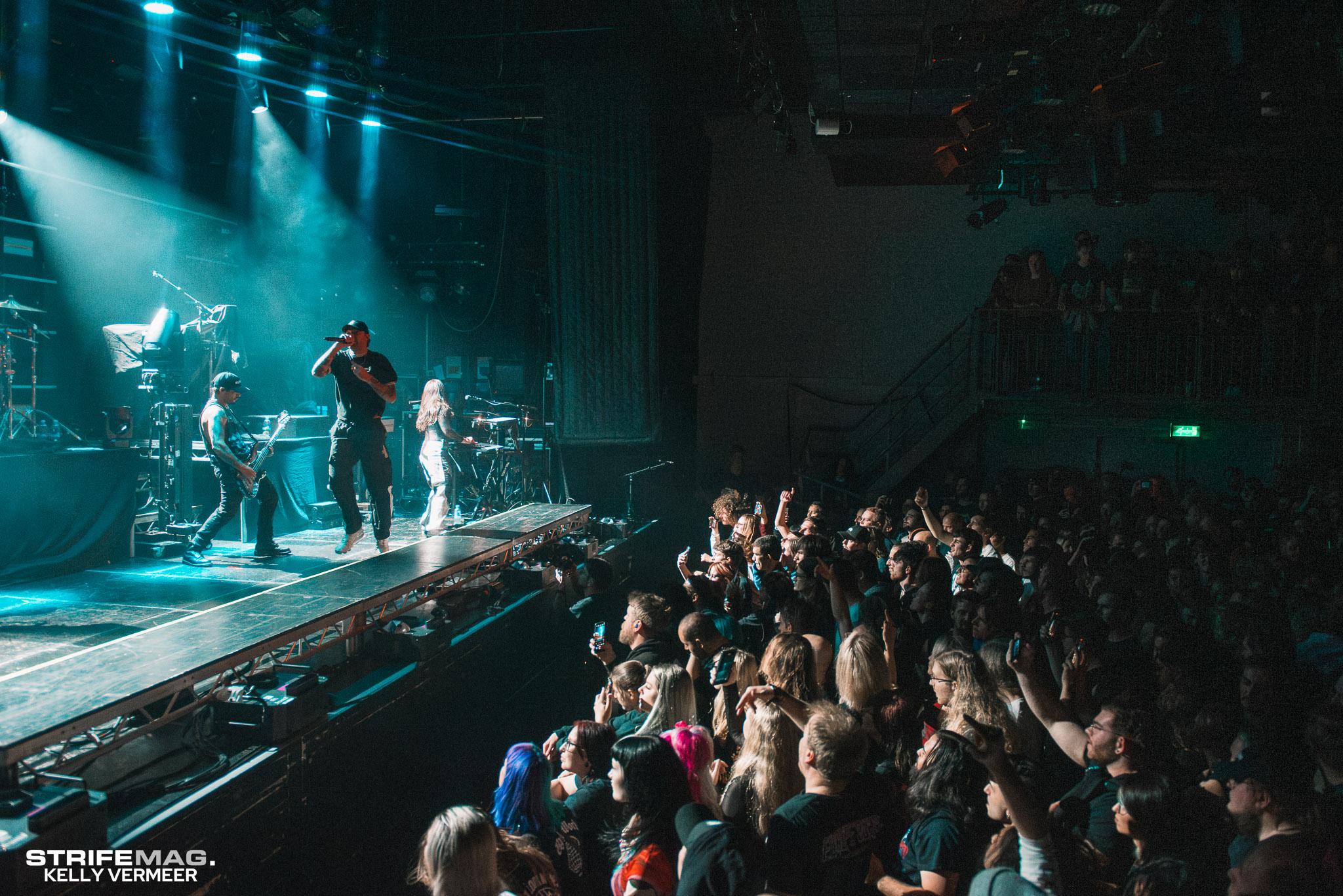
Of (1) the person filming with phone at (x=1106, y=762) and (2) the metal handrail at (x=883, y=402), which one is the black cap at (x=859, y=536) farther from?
(2) the metal handrail at (x=883, y=402)

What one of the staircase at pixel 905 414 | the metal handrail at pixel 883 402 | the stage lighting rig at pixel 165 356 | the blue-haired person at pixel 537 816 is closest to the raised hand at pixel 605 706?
the blue-haired person at pixel 537 816

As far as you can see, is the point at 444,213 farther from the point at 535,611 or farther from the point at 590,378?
the point at 535,611

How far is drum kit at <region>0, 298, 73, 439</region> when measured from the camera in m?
7.26

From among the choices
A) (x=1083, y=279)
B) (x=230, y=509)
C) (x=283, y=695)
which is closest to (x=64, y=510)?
(x=230, y=509)

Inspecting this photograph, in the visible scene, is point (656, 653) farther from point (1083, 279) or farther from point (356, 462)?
point (1083, 279)

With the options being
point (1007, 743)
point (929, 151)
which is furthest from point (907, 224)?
point (1007, 743)

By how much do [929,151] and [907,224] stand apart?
142 cm

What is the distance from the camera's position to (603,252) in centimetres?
932

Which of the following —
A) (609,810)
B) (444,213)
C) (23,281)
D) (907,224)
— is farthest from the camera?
(907,224)

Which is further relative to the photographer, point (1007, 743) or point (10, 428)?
point (10, 428)

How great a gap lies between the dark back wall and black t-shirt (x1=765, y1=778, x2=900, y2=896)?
33.1ft

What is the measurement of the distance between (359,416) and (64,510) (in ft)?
8.20

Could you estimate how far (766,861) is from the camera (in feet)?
7.05

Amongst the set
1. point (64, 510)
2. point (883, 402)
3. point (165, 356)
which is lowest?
point (64, 510)
